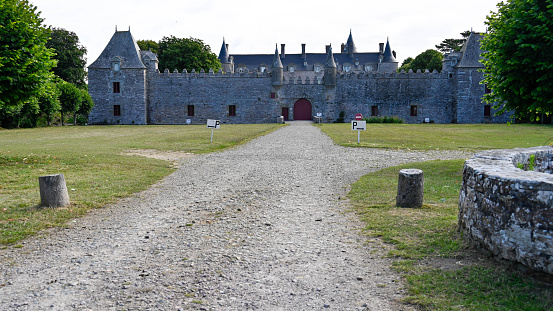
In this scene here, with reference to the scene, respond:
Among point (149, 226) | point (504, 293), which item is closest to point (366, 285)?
point (504, 293)

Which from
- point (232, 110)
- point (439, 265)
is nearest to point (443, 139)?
point (439, 265)

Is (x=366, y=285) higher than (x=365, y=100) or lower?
lower

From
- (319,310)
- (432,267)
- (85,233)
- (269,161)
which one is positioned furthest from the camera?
(269,161)

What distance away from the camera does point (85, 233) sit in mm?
5680

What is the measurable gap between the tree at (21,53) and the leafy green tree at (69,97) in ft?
96.1

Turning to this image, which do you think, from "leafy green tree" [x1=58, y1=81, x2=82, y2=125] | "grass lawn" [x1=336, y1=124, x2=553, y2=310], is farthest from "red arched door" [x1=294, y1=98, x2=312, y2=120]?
"grass lawn" [x1=336, y1=124, x2=553, y2=310]

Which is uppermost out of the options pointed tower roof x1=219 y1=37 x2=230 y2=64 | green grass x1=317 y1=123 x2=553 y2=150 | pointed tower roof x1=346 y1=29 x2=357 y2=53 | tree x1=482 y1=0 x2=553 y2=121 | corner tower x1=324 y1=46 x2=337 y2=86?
pointed tower roof x1=346 y1=29 x2=357 y2=53

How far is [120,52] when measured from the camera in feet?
150

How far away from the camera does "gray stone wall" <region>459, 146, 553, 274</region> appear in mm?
3623

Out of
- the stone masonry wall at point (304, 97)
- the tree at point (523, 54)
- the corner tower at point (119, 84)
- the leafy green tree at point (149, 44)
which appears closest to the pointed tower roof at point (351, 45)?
the stone masonry wall at point (304, 97)

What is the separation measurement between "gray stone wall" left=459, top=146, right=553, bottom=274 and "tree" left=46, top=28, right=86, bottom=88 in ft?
188

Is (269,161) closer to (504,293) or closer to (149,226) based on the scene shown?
(149,226)

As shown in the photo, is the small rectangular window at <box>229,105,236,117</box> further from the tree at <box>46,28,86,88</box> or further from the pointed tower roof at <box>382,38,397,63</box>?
the pointed tower roof at <box>382,38,397,63</box>

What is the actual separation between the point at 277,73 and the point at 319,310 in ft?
150
